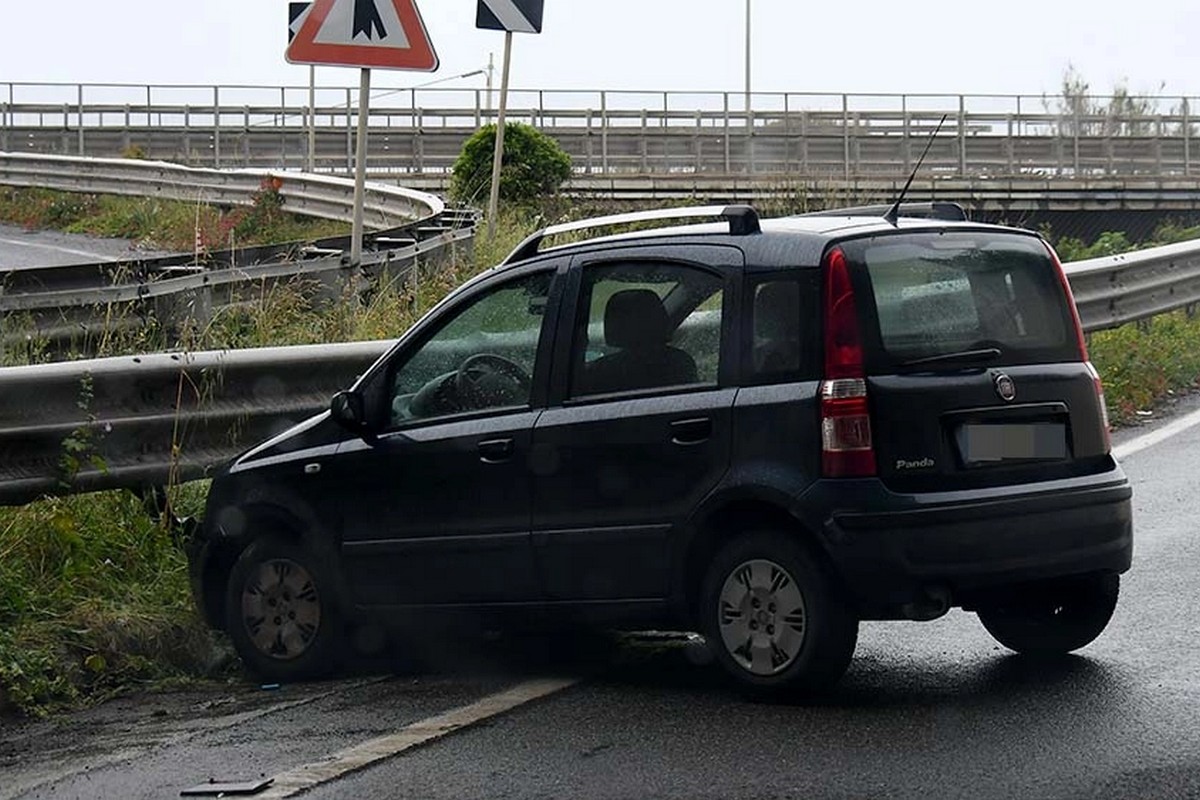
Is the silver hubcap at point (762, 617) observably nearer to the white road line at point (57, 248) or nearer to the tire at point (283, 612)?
the tire at point (283, 612)

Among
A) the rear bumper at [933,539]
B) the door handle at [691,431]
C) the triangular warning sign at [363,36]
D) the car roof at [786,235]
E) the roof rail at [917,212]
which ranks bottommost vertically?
the rear bumper at [933,539]

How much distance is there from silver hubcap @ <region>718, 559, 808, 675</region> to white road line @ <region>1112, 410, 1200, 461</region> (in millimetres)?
5731

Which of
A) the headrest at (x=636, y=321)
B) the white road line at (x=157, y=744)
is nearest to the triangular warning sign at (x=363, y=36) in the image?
the headrest at (x=636, y=321)

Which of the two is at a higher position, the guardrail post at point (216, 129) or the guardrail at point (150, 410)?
the guardrail post at point (216, 129)

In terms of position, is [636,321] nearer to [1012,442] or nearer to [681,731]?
[1012,442]

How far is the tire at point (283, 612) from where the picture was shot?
7.66m

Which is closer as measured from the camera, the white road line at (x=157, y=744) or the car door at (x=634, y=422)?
the white road line at (x=157, y=744)

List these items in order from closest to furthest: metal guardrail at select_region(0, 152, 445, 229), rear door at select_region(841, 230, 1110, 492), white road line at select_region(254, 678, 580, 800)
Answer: white road line at select_region(254, 678, 580, 800)
rear door at select_region(841, 230, 1110, 492)
metal guardrail at select_region(0, 152, 445, 229)

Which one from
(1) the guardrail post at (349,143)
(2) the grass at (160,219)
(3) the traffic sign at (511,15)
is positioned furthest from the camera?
(1) the guardrail post at (349,143)

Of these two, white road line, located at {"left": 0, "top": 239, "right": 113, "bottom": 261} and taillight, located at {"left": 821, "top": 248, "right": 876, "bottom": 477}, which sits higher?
white road line, located at {"left": 0, "top": 239, "right": 113, "bottom": 261}

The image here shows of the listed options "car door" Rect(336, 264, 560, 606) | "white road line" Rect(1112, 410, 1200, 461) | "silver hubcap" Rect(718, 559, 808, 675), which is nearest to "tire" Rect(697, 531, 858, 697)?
"silver hubcap" Rect(718, 559, 808, 675)

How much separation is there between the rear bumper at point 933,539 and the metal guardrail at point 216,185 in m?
17.1

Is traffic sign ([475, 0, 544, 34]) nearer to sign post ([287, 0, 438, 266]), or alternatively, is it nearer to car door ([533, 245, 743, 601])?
sign post ([287, 0, 438, 266])

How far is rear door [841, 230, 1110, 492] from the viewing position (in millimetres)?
6555
